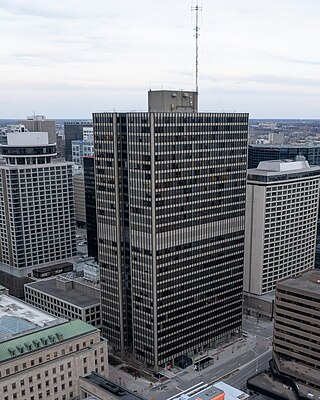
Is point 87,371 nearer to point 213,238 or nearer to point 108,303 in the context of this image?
→ point 108,303

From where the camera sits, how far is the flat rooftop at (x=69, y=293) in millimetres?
172625

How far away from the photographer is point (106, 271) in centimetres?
15762

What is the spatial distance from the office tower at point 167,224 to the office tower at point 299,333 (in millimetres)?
25491

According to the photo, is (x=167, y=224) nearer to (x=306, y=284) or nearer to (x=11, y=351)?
(x=306, y=284)

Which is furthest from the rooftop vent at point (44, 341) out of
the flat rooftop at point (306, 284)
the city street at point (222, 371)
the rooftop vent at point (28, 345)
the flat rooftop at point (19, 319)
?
the flat rooftop at point (306, 284)

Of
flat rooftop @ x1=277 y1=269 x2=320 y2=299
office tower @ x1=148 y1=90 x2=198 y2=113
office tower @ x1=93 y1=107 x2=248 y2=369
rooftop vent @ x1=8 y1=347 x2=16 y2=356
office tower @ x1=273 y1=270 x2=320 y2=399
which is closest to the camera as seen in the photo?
rooftop vent @ x1=8 y1=347 x2=16 y2=356

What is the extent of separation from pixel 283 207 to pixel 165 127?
80605 millimetres

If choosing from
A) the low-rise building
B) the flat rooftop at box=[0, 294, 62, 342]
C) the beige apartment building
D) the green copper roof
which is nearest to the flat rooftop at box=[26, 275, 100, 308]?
→ the low-rise building

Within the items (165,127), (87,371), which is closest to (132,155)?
(165,127)

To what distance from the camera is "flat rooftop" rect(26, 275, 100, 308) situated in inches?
6796

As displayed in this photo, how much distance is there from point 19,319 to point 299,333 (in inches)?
3257

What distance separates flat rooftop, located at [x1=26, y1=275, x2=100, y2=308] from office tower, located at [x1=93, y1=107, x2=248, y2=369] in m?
13.0

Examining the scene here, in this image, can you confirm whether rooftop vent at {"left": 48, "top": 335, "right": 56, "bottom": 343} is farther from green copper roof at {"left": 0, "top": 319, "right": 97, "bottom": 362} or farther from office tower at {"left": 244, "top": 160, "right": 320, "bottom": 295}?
office tower at {"left": 244, "top": 160, "right": 320, "bottom": 295}

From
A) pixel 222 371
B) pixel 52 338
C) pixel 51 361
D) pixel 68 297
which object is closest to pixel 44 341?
pixel 52 338
